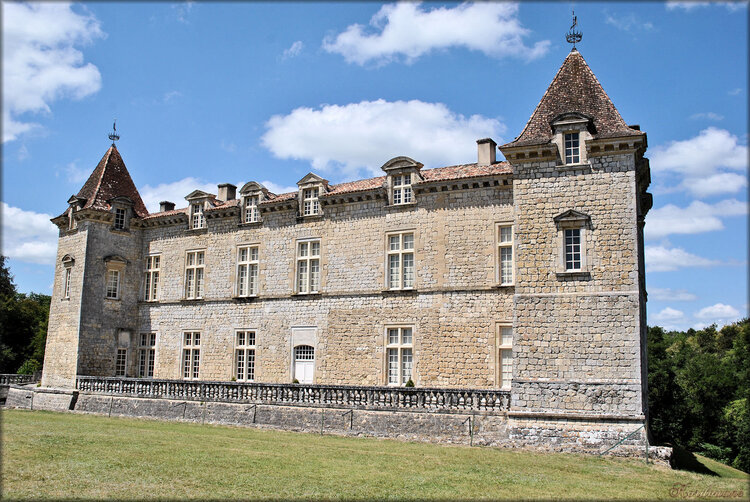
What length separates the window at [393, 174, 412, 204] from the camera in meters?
24.7

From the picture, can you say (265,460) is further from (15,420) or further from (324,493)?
(15,420)

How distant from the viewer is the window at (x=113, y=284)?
3080cm

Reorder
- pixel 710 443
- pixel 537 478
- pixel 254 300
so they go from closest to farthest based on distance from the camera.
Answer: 1. pixel 537 478
2. pixel 254 300
3. pixel 710 443

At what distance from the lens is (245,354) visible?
92.0 ft

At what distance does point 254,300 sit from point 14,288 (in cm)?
3293

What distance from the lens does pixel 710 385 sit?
5422 centimetres

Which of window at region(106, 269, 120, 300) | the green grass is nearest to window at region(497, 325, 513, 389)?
the green grass

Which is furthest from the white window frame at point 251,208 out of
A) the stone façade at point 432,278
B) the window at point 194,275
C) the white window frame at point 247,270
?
the window at point 194,275

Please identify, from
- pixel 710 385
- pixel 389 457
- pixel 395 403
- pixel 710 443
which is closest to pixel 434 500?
pixel 389 457

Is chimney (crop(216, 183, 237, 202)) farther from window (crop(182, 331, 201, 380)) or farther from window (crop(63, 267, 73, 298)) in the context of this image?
window (crop(63, 267, 73, 298))

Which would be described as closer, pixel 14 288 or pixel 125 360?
pixel 125 360

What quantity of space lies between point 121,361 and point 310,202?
12.8m

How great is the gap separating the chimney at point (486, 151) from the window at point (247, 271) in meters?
11.1

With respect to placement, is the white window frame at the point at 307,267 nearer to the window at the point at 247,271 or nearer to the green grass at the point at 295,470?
the window at the point at 247,271
